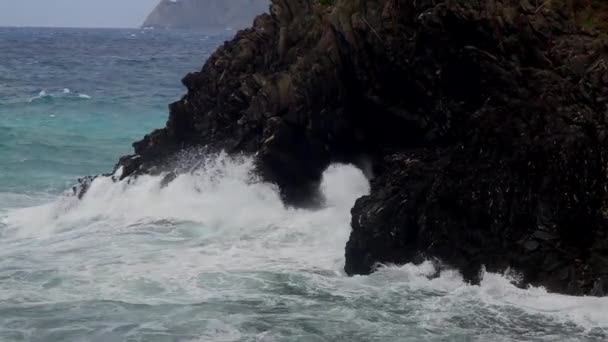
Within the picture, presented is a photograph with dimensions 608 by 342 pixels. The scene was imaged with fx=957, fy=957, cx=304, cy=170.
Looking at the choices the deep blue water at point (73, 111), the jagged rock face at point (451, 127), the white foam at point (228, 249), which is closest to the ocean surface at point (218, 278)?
the white foam at point (228, 249)

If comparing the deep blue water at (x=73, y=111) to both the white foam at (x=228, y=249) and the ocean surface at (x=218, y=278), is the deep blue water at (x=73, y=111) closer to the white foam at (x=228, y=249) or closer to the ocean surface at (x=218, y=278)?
the ocean surface at (x=218, y=278)

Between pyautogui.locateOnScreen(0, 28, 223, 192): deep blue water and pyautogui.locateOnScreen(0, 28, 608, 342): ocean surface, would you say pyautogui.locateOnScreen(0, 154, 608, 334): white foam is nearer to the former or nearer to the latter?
pyautogui.locateOnScreen(0, 28, 608, 342): ocean surface

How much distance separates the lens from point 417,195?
1855 cm

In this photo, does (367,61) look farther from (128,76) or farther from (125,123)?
(128,76)

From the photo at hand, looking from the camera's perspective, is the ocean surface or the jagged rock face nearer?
the ocean surface

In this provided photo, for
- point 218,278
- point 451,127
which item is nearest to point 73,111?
point 218,278

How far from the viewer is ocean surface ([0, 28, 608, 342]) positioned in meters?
15.5

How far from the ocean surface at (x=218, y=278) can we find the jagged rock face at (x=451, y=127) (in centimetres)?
52

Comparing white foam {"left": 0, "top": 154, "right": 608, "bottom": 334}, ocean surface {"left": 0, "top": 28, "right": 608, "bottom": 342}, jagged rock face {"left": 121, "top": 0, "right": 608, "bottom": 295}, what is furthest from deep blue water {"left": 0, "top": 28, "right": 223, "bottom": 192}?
jagged rock face {"left": 121, "top": 0, "right": 608, "bottom": 295}

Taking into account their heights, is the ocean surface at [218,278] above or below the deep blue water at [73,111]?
below

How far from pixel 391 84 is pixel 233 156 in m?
5.30

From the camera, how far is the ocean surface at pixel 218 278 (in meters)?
15.5

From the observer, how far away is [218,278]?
18.6m

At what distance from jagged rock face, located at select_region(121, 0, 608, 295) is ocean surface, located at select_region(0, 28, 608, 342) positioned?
52cm
